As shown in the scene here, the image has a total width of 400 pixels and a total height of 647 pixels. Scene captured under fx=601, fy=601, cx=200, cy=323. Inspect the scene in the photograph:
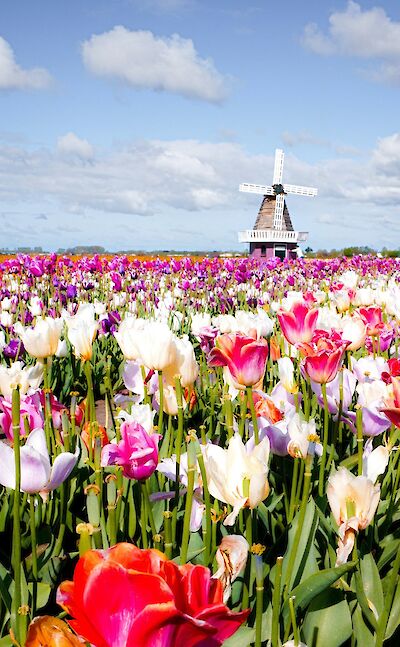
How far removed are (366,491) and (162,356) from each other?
780mm

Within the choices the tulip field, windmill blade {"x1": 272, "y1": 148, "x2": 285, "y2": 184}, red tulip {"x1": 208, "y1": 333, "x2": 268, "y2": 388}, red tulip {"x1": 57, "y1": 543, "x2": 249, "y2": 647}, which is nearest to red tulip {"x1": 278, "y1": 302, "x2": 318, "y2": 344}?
the tulip field

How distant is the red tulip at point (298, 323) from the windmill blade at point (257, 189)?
39.7 metres

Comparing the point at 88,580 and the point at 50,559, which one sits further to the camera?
the point at 50,559

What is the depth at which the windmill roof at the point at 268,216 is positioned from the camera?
41.2 meters

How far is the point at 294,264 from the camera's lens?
14.8 meters

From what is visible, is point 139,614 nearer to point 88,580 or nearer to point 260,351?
point 88,580

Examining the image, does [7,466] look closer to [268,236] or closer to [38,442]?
[38,442]

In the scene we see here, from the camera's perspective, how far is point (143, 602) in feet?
2.46

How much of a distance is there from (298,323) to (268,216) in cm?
3994

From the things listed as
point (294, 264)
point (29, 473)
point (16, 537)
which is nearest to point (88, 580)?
point (16, 537)

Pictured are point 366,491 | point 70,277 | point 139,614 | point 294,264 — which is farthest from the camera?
point 294,264

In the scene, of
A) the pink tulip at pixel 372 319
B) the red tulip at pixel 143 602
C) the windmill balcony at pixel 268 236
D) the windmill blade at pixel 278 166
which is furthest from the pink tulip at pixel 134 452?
the windmill blade at pixel 278 166

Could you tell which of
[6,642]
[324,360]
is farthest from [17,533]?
[324,360]

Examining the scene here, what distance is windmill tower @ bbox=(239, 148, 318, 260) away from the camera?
4079 centimetres
